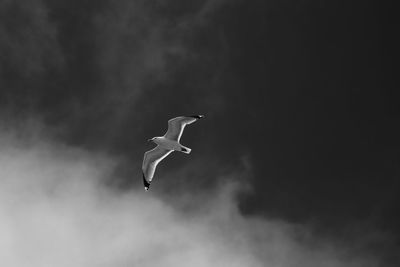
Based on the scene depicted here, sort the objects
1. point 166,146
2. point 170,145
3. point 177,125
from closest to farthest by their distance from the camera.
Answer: point 177,125 < point 170,145 < point 166,146

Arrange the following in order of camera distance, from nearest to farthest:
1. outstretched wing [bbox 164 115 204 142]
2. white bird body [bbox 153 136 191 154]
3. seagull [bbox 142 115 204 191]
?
outstretched wing [bbox 164 115 204 142], seagull [bbox 142 115 204 191], white bird body [bbox 153 136 191 154]

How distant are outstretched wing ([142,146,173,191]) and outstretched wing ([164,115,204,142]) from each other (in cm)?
201

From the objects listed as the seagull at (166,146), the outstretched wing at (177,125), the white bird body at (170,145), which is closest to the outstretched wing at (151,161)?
the seagull at (166,146)

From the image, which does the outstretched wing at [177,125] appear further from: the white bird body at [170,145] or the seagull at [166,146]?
the white bird body at [170,145]

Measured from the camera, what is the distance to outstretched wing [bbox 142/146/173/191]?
4934 centimetres

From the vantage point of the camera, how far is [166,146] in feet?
159

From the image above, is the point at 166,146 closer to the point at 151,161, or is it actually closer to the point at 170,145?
the point at 170,145

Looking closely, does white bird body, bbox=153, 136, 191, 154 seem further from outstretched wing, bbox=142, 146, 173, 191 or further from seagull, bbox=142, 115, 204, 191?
outstretched wing, bbox=142, 146, 173, 191

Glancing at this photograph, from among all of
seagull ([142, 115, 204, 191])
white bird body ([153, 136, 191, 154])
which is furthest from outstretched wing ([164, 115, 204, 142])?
white bird body ([153, 136, 191, 154])

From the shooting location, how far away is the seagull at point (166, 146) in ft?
154

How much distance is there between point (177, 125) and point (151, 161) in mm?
4294

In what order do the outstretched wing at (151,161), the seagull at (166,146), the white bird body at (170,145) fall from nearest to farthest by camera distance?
the seagull at (166,146)
the white bird body at (170,145)
the outstretched wing at (151,161)

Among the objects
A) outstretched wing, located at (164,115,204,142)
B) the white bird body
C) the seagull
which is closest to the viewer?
outstretched wing, located at (164,115,204,142)

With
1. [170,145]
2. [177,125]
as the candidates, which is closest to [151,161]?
[170,145]
